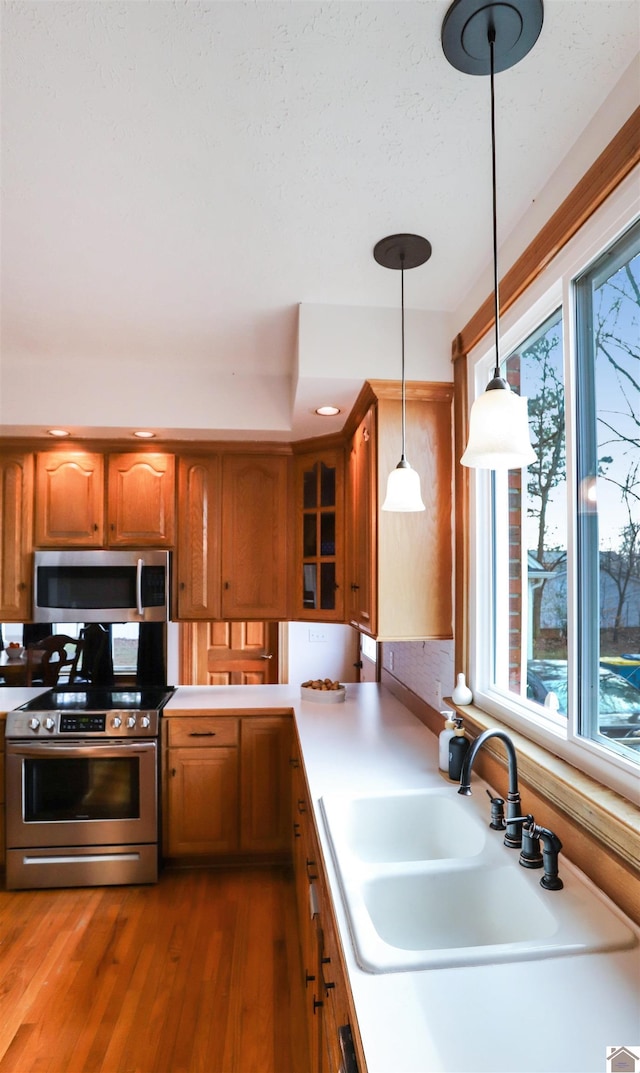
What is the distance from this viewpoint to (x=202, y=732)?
3.02 m

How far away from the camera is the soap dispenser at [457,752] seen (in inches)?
73.7

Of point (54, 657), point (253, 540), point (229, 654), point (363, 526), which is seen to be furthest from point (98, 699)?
point (363, 526)

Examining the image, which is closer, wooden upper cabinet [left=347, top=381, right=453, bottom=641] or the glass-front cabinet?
wooden upper cabinet [left=347, top=381, right=453, bottom=641]

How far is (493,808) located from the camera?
1509 mm

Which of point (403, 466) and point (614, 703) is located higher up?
point (403, 466)

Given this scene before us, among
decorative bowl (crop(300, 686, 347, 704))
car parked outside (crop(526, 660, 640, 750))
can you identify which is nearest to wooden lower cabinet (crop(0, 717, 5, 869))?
decorative bowl (crop(300, 686, 347, 704))

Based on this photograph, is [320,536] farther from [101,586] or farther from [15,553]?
[15,553]

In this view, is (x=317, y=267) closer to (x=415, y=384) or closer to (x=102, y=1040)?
(x=415, y=384)

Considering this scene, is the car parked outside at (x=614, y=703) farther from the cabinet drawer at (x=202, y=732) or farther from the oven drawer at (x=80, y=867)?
the oven drawer at (x=80, y=867)

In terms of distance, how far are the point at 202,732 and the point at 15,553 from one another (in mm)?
1410

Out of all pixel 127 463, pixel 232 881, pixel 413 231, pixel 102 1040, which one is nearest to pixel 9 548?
pixel 127 463

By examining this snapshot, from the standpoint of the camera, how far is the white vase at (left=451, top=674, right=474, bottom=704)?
6.85 feet

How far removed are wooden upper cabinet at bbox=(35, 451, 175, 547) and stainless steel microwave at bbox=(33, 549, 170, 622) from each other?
0.32ft

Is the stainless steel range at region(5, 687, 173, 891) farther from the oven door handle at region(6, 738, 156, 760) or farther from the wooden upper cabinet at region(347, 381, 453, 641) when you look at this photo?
the wooden upper cabinet at region(347, 381, 453, 641)
